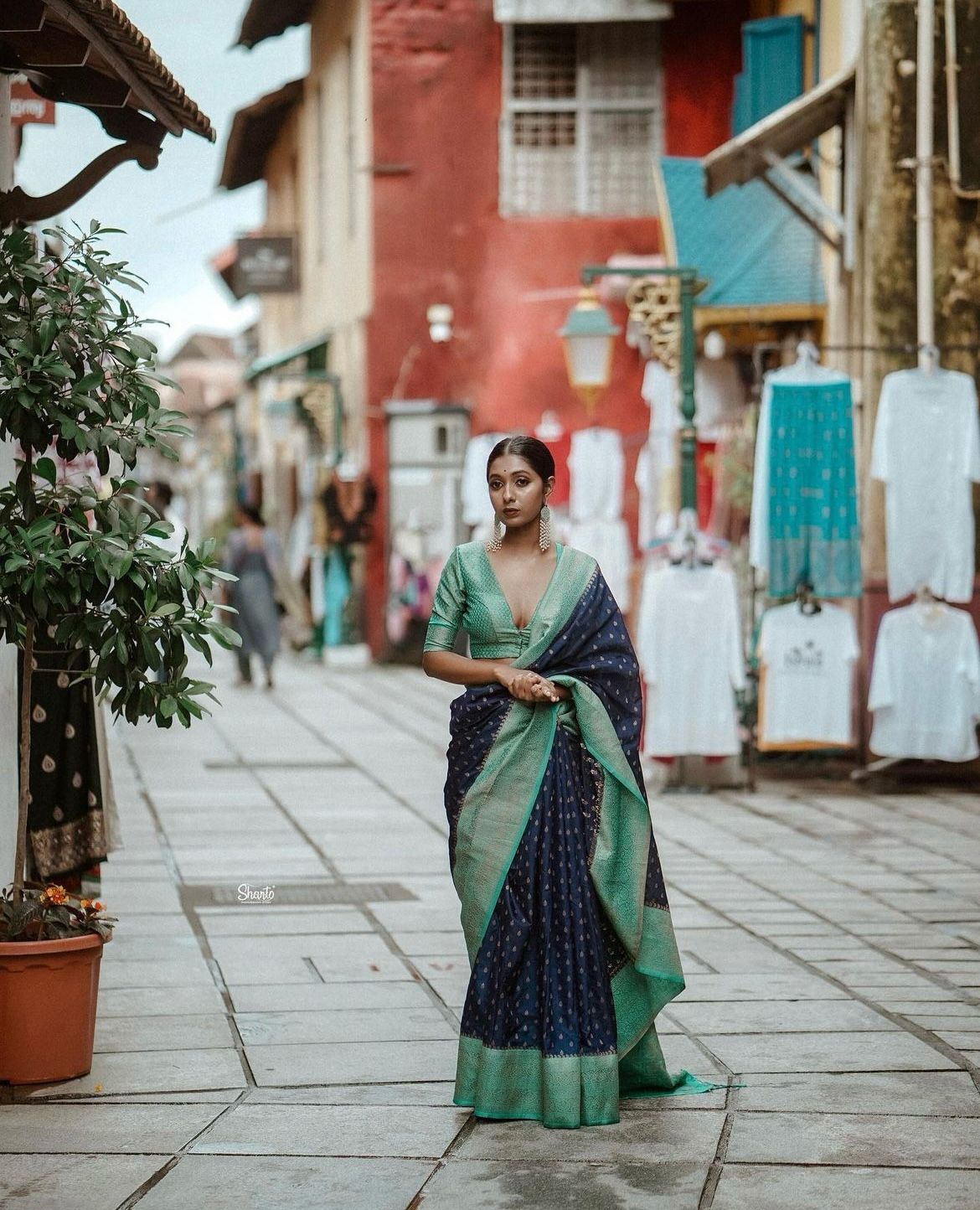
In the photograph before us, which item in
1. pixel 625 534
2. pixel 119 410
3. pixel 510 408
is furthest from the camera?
pixel 510 408

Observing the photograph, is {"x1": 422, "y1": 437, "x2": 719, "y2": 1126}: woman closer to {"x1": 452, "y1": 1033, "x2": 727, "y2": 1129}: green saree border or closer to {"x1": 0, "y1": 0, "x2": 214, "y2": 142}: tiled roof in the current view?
{"x1": 452, "y1": 1033, "x2": 727, "y2": 1129}: green saree border

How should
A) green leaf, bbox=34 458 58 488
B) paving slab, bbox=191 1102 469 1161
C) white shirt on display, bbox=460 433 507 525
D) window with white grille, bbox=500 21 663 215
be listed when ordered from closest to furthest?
paving slab, bbox=191 1102 469 1161 < green leaf, bbox=34 458 58 488 < white shirt on display, bbox=460 433 507 525 < window with white grille, bbox=500 21 663 215

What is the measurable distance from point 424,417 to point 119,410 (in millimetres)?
15762

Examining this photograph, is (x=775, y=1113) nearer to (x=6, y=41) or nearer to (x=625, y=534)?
(x=6, y=41)

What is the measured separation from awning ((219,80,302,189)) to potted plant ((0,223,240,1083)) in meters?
22.2

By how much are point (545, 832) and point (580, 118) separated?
16.6 m

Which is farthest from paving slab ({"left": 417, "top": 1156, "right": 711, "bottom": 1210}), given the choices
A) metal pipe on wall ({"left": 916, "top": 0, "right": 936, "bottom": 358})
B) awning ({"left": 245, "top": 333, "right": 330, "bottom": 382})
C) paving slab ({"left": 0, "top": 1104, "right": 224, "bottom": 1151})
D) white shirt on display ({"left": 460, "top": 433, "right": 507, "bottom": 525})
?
awning ({"left": 245, "top": 333, "right": 330, "bottom": 382})

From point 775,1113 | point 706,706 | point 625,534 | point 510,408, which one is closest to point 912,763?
point 706,706

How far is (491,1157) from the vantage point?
15.7ft

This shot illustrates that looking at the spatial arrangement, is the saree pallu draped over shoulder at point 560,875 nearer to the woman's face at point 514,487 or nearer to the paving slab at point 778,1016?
the woman's face at point 514,487

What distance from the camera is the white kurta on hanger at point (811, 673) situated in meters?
11.7

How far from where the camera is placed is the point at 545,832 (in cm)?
515

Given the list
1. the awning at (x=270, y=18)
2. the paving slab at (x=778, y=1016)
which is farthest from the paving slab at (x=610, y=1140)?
the awning at (x=270, y=18)

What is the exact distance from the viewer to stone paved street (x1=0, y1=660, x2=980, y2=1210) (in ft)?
Answer: 15.2
